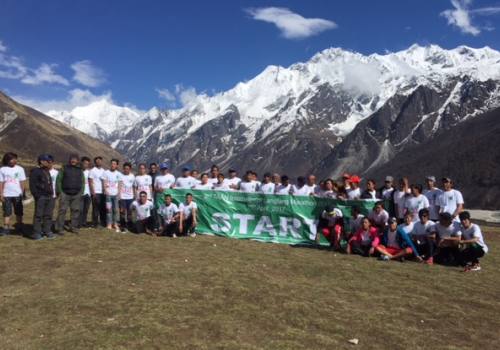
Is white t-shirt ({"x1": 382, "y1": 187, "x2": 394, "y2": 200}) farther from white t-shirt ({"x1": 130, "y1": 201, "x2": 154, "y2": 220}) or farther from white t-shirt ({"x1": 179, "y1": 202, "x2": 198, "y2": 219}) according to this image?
white t-shirt ({"x1": 130, "y1": 201, "x2": 154, "y2": 220})

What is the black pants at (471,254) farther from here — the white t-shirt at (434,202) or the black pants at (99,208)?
the black pants at (99,208)

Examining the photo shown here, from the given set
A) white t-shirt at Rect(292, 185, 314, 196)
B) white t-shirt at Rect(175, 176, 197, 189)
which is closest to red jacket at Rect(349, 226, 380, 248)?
white t-shirt at Rect(292, 185, 314, 196)

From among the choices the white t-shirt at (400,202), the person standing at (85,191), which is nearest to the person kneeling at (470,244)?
the white t-shirt at (400,202)

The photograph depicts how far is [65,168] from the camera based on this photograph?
17203 millimetres

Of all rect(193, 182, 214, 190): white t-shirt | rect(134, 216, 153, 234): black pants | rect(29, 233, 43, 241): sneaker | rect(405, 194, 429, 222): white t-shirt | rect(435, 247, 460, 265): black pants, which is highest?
rect(193, 182, 214, 190): white t-shirt

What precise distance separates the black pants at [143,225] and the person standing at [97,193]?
1516 mm

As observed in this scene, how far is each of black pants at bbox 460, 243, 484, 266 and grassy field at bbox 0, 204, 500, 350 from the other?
50 cm

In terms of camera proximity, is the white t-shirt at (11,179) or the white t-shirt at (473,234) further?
the white t-shirt at (11,179)

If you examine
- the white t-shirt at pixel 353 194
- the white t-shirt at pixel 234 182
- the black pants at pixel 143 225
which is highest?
the white t-shirt at pixel 234 182

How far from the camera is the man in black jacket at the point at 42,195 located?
1602 centimetres

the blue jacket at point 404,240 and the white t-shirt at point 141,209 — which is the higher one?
the white t-shirt at point 141,209

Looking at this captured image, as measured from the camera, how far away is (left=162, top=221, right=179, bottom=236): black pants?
19.0 metres

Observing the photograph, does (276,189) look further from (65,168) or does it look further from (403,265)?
(65,168)

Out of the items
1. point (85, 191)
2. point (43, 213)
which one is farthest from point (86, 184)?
point (43, 213)
